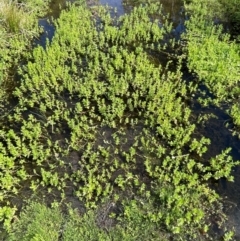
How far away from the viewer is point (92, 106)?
752cm

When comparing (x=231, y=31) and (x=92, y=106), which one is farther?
(x=231, y=31)

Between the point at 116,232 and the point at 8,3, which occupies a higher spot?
the point at 8,3

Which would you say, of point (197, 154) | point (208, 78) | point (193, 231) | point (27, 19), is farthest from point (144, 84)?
point (27, 19)

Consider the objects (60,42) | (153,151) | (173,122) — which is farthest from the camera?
(60,42)

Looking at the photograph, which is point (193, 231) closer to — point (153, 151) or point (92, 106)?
point (153, 151)

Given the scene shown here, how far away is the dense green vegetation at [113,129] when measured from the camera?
5.19 meters

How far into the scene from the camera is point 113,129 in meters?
6.98

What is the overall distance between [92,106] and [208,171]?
313cm

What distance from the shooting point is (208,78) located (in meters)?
8.12

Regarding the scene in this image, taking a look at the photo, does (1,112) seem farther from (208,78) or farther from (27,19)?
(208,78)

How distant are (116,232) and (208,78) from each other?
4.90 meters

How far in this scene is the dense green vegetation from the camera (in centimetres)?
519

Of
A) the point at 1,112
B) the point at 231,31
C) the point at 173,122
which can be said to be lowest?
the point at 1,112

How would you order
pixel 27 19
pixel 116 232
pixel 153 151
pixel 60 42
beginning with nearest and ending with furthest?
pixel 116 232
pixel 153 151
pixel 60 42
pixel 27 19
